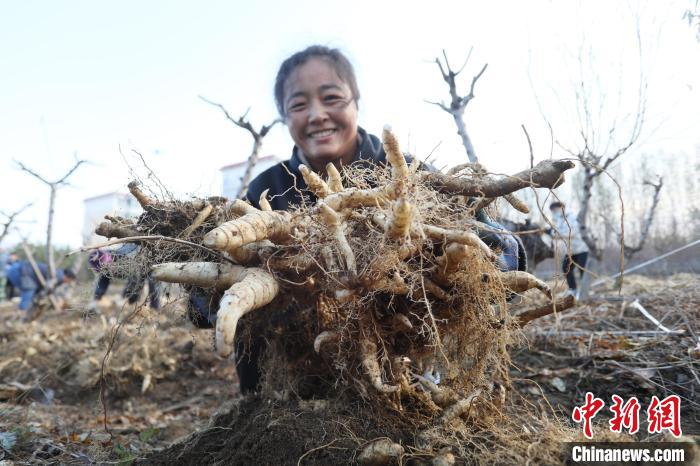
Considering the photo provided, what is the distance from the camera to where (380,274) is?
143 cm

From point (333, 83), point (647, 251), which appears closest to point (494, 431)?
point (333, 83)

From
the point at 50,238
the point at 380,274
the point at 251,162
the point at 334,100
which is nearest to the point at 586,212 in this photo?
the point at 334,100

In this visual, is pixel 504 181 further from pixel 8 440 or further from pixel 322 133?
pixel 8 440

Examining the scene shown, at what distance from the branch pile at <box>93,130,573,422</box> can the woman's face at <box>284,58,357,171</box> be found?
589 millimetres

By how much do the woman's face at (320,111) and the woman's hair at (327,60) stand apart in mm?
49

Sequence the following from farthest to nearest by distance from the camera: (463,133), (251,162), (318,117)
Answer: (251,162)
(463,133)
(318,117)

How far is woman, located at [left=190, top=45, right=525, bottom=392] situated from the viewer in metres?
2.34

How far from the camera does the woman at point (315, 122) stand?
2.34 meters

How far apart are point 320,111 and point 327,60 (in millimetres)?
371

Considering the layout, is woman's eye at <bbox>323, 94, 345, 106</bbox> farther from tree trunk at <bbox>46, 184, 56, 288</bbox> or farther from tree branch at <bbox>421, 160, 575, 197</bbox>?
tree trunk at <bbox>46, 184, 56, 288</bbox>

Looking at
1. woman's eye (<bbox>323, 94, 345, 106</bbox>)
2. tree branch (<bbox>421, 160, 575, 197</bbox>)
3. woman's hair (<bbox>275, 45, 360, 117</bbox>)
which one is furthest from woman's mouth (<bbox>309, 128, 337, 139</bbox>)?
tree branch (<bbox>421, 160, 575, 197</bbox>)

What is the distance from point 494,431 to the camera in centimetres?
148

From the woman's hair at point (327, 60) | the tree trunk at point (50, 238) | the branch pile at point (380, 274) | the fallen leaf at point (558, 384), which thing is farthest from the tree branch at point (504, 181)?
the tree trunk at point (50, 238)
